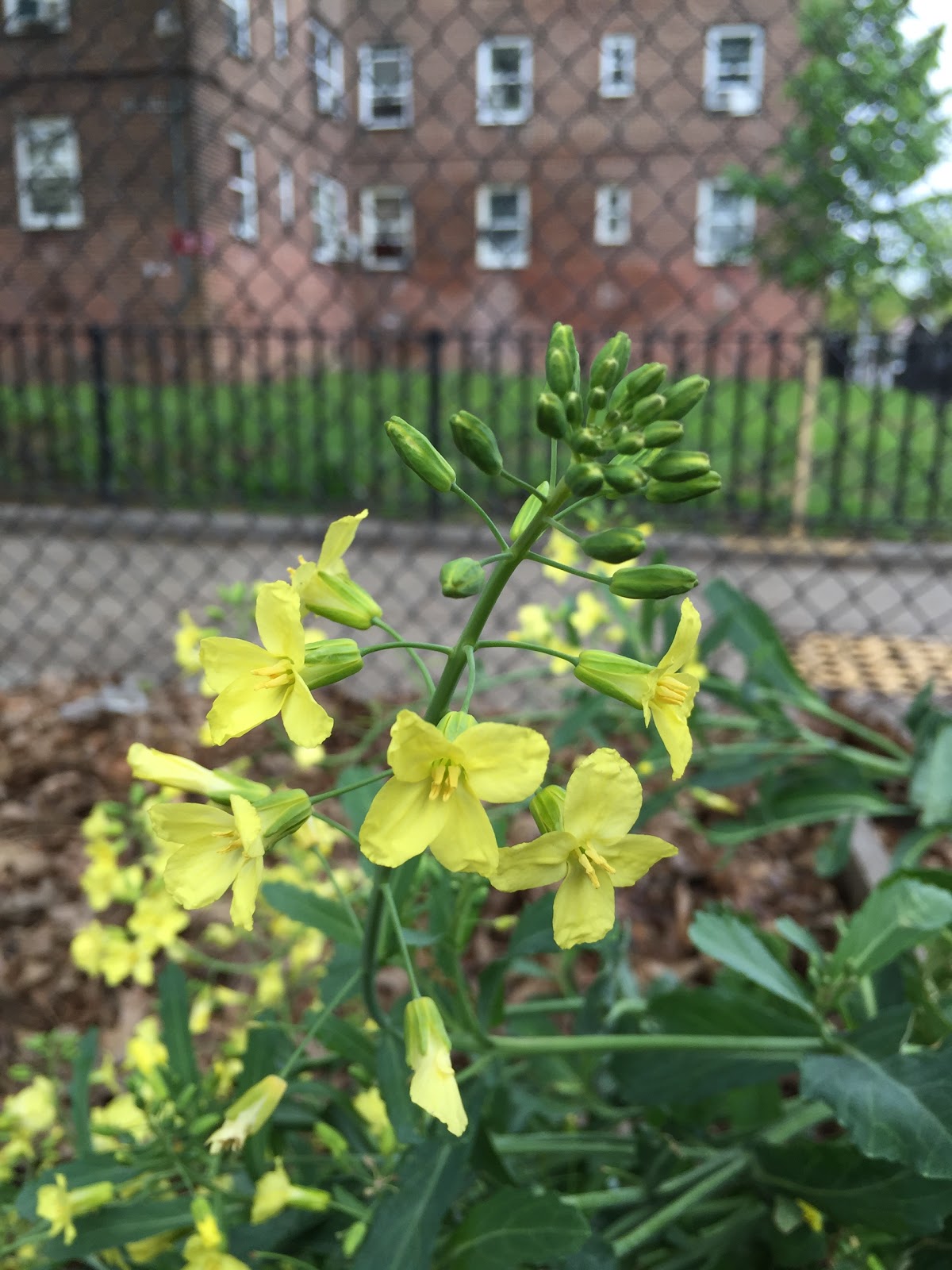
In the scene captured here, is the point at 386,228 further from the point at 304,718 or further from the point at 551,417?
the point at 304,718

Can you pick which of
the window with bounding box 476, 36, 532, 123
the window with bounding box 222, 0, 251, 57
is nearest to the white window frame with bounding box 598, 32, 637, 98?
the window with bounding box 476, 36, 532, 123

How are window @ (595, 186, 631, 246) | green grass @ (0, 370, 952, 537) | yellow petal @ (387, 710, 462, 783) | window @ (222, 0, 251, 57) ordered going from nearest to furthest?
yellow petal @ (387, 710, 462, 783) → window @ (222, 0, 251, 57) → green grass @ (0, 370, 952, 537) → window @ (595, 186, 631, 246)

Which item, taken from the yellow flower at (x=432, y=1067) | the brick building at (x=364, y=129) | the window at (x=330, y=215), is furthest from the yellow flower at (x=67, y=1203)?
the window at (x=330, y=215)

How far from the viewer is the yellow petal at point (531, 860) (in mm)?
537

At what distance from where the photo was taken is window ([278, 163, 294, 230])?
4594 mm

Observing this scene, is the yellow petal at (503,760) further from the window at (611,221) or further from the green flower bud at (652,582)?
A: the window at (611,221)

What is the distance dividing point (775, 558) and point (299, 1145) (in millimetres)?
3008

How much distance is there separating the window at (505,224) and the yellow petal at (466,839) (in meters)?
5.56

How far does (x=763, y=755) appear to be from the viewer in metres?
1.71

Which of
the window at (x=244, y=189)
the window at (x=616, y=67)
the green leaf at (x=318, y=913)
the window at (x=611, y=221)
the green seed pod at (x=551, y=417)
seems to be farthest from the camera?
the window at (x=611, y=221)

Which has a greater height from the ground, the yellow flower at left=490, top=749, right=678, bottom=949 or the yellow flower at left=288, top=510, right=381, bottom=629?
the yellow flower at left=288, top=510, right=381, bottom=629

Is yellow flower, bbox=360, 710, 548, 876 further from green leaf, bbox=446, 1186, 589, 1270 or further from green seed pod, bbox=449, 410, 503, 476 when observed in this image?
green leaf, bbox=446, 1186, 589, 1270

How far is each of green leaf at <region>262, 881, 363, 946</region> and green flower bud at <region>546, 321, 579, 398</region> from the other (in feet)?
1.60

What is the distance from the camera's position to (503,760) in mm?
517
